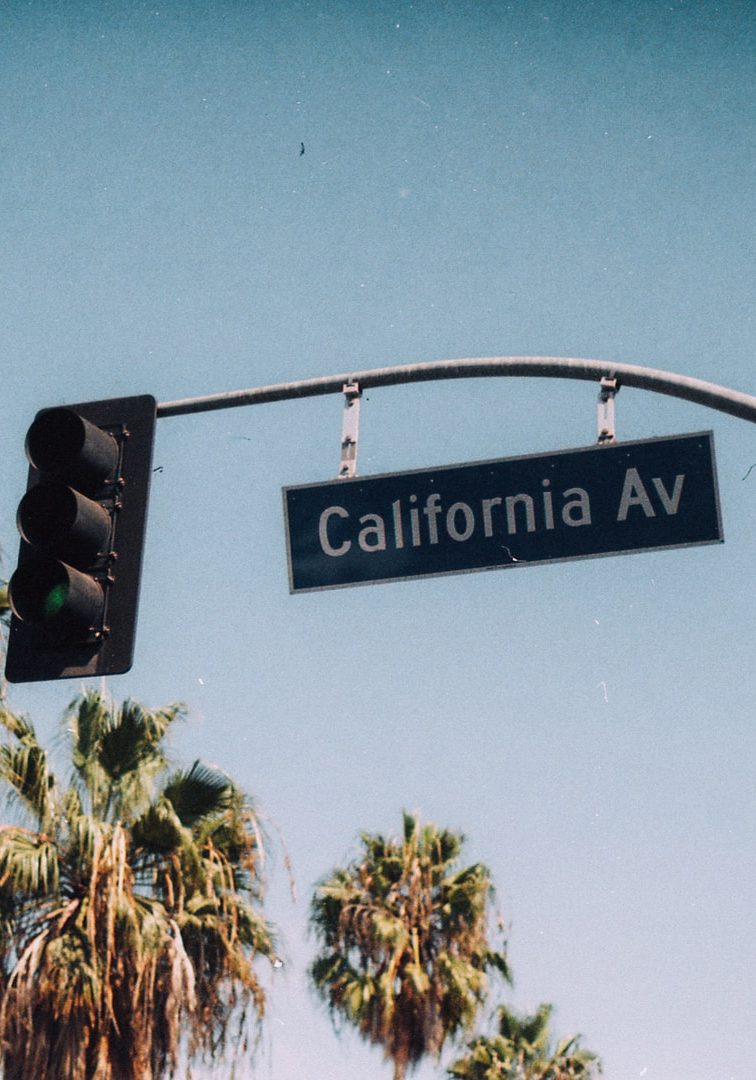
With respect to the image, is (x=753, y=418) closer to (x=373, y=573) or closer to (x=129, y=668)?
(x=373, y=573)

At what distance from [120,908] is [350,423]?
11.2 meters

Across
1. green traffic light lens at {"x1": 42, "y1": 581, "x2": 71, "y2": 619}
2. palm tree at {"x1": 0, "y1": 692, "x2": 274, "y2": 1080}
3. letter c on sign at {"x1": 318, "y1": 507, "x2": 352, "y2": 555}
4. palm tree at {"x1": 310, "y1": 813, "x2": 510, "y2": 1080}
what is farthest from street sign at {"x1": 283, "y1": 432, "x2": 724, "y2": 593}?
palm tree at {"x1": 310, "y1": 813, "x2": 510, "y2": 1080}

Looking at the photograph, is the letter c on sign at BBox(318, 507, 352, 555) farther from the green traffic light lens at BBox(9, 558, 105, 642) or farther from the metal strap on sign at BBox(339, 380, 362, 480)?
the green traffic light lens at BBox(9, 558, 105, 642)

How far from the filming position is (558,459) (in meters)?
7.67

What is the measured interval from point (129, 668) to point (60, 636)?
0.40 meters

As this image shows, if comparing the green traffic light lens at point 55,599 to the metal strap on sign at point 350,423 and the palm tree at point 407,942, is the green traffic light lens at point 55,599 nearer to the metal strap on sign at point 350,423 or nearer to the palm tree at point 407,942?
the metal strap on sign at point 350,423

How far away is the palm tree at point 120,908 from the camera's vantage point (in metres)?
17.3

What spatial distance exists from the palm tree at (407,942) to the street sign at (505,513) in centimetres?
2228

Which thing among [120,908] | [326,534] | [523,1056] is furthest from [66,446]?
[523,1056]

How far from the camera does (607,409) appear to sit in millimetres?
7805

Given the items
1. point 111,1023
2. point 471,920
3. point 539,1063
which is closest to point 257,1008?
point 111,1023

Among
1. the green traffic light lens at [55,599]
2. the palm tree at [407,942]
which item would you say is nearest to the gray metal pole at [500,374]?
the green traffic light lens at [55,599]

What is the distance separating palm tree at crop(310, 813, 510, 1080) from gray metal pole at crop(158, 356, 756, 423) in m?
22.1

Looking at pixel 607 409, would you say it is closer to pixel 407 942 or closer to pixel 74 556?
pixel 74 556
